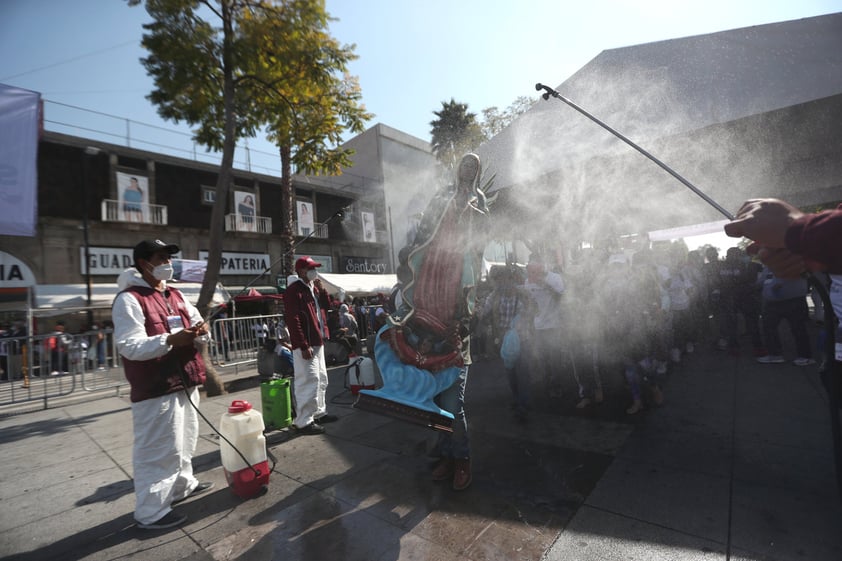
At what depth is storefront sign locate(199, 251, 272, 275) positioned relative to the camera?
61.6 ft

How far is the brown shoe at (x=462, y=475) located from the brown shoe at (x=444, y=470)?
9 cm

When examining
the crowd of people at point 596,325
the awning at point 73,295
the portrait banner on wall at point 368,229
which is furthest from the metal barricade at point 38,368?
the portrait banner on wall at point 368,229

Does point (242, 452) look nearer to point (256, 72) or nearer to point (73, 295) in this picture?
point (256, 72)

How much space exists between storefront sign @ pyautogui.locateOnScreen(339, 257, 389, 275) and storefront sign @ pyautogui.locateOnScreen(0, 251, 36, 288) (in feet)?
46.6

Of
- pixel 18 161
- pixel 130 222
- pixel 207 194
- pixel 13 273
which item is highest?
pixel 207 194

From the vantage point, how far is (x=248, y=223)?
20.0 m

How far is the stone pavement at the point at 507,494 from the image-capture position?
6.92 feet

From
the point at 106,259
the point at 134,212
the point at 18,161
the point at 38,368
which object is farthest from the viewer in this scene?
the point at 134,212

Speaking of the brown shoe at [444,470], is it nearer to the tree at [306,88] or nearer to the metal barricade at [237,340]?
the tree at [306,88]

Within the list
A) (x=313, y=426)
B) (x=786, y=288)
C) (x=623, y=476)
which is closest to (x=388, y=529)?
(x=623, y=476)

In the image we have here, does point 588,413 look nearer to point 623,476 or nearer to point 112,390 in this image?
point 623,476

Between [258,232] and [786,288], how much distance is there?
2028 cm

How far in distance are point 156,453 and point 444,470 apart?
207 centimetres

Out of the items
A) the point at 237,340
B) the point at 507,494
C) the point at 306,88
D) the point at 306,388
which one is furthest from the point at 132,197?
the point at 507,494
